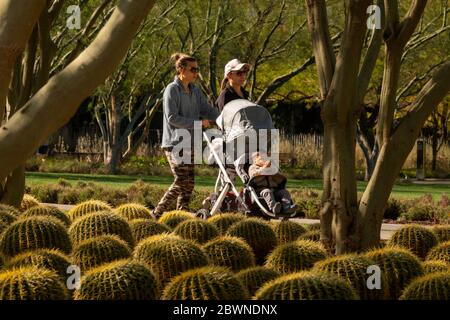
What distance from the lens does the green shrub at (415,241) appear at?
6.95 m

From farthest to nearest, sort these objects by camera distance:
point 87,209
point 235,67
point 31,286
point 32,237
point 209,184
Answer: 1. point 209,184
2. point 235,67
3. point 87,209
4. point 32,237
5. point 31,286

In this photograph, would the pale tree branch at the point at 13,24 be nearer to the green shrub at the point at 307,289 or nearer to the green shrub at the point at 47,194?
the green shrub at the point at 307,289

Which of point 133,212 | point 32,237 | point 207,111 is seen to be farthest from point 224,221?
point 207,111

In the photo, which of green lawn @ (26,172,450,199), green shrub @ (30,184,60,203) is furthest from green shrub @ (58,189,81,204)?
green lawn @ (26,172,450,199)

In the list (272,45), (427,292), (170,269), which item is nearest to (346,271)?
(427,292)

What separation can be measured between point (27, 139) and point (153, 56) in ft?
89.7

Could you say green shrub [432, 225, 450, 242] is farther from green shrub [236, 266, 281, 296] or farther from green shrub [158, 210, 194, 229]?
green shrub [236, 266, 281, 296]

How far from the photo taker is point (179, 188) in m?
10.1

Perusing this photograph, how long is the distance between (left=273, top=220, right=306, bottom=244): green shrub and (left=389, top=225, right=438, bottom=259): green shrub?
0.82 m

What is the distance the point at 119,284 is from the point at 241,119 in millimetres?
5403

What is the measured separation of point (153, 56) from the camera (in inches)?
1203

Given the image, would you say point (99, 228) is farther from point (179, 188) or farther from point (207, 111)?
point (207, 111)

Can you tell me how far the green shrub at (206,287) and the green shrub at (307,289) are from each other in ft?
0.81

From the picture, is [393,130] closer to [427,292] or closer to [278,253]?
[278,253]
